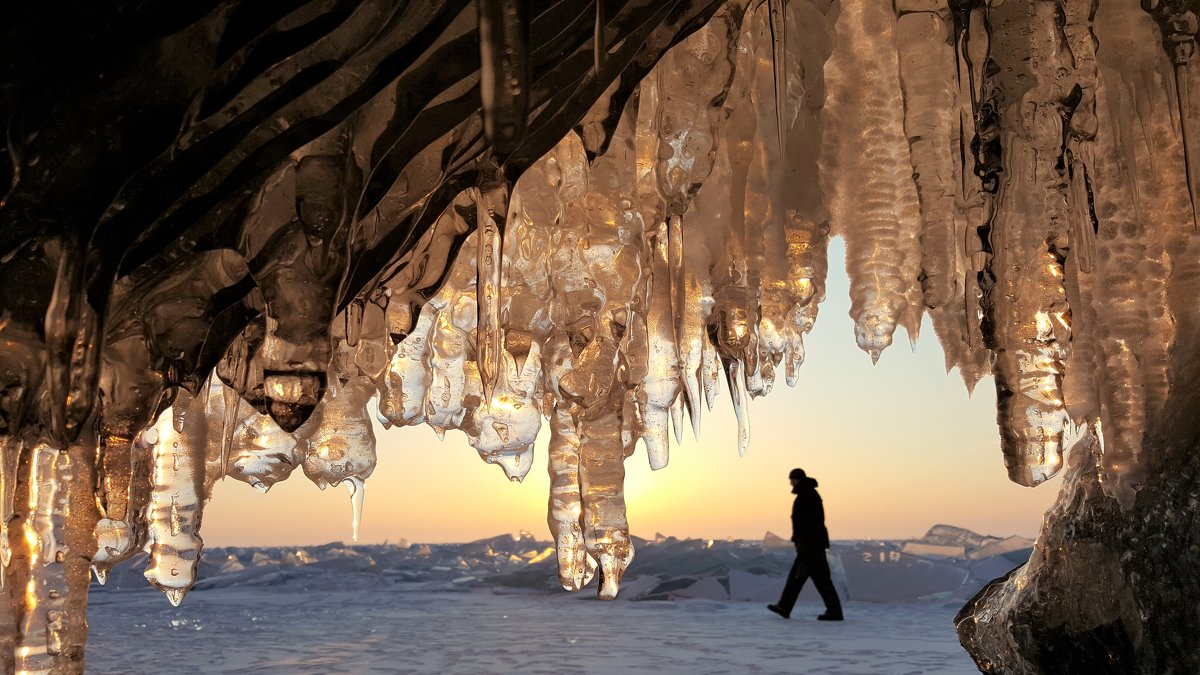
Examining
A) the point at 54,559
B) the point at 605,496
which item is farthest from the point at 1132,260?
the point at 54,559

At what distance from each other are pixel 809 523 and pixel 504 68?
665cm

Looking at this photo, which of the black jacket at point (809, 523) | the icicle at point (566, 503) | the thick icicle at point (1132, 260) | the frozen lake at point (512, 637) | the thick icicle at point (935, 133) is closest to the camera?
the thick icicle at point (1132, 260)

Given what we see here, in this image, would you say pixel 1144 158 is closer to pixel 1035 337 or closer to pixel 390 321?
pixel 1035 337

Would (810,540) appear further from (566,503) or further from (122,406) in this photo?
(122,406)

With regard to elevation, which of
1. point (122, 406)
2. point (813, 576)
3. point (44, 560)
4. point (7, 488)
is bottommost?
Answer: point (813, 576)

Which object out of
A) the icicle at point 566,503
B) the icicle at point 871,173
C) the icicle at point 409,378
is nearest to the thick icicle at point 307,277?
the icicle at point 871,173

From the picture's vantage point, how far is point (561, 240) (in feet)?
8.46

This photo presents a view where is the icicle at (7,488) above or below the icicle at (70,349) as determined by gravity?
below

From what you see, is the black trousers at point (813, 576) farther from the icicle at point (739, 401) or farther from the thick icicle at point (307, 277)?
the thick icicle at point (307, 277)

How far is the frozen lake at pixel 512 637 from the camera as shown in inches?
201

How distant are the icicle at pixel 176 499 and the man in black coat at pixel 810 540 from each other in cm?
515

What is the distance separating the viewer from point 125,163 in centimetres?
116

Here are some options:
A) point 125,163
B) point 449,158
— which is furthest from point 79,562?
point 449,158

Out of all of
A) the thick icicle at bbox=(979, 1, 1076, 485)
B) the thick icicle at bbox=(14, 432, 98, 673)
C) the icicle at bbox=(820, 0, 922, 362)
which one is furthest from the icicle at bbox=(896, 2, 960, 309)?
the thick icicle at bbox=(14, 432, 98, 673)
